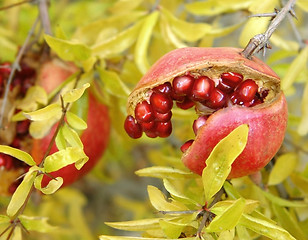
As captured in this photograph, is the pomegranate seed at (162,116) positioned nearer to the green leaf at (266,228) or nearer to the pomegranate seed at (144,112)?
the pomegranate seed at (144,112)

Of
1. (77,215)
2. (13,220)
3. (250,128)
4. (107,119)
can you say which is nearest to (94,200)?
(77,215)

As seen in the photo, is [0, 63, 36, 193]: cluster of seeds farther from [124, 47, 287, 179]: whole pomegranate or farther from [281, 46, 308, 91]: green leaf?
[281, 46, 308, 91]: green leaf

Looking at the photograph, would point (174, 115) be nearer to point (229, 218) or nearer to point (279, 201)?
point (279, 201)

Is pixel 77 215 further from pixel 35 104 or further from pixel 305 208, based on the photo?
pixel 305 208

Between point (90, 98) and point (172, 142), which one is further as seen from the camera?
point (172, 142)

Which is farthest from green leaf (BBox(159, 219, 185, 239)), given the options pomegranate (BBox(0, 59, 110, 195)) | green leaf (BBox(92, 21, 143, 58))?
green leaf (BBox(92, 21, 143, 58))

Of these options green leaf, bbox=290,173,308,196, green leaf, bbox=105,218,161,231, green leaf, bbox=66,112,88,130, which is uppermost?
green leaf, bbox=66,112,88,130

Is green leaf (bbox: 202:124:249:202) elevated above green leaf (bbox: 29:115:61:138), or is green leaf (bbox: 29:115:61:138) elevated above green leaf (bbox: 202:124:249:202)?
green leaf (bbox: 202:124:249:202)

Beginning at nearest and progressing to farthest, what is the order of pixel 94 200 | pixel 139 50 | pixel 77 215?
1. pixel 139 50
2. pixel 77 215
3. pixel 94 200
